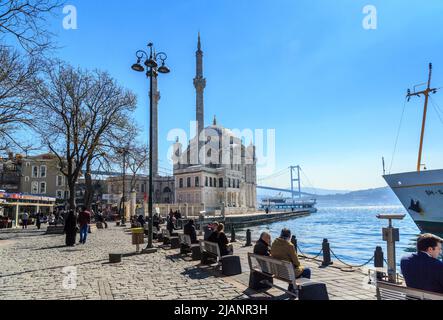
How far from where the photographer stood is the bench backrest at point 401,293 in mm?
3434

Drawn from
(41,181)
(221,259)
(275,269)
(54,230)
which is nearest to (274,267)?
(275,269)

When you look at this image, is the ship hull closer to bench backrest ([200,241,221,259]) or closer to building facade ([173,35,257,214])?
bench backrest ([200,241,221,259])

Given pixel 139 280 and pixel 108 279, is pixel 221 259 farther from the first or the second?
pixel 108 279

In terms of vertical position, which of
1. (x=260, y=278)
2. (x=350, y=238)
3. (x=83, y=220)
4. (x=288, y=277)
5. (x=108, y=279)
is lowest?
(x=350, y=238)

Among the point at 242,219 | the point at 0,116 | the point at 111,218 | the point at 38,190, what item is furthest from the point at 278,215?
the point at 0,116

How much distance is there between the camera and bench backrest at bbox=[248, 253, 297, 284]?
5.29 meters

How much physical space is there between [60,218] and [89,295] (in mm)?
26604

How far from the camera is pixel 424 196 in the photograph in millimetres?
26906

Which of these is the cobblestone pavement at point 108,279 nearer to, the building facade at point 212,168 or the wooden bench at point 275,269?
the wooden bench at point 275,269

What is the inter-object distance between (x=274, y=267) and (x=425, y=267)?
255 cm

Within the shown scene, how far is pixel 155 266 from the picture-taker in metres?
9.46

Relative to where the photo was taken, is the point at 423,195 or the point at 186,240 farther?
the point at 423,195

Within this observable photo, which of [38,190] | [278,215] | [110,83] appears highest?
[110,83]
